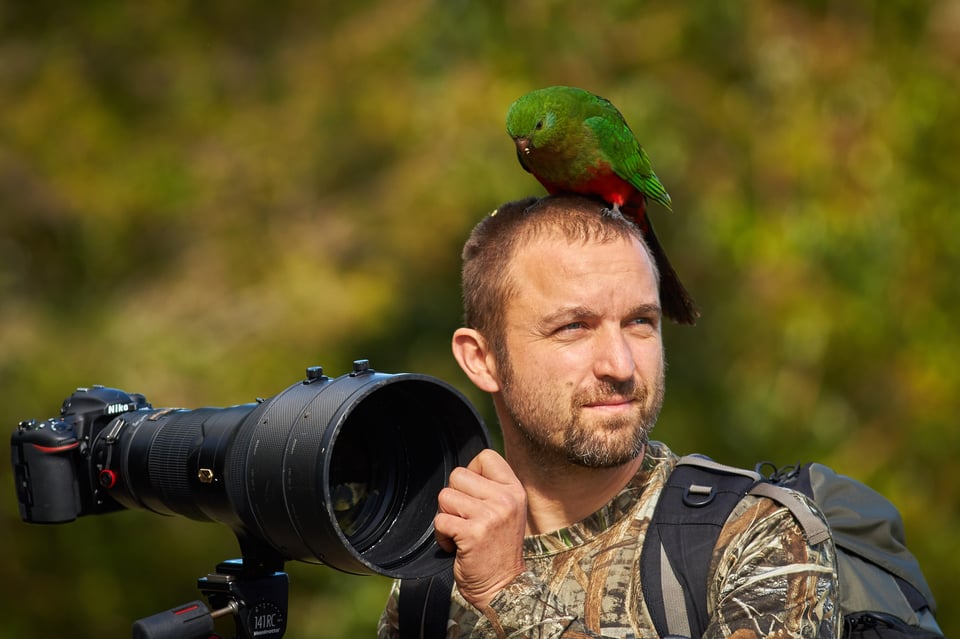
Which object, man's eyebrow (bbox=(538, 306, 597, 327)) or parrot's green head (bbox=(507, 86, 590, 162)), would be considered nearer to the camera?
man's eyebrow (bbox=(538, 306, 597, 327))

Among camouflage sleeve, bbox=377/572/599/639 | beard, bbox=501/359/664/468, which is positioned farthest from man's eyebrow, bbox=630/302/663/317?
camouflage sleeve, bbox=377/572/599/639

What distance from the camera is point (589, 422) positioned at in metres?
2.29

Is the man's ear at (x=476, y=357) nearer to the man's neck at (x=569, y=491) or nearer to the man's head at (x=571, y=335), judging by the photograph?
the man's head at (x=571, y=335)

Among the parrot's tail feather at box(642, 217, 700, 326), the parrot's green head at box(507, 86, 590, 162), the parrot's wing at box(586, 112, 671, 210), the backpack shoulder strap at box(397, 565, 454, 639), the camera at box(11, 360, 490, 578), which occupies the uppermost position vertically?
the parrot's green head at box(507, 86, 590, 162)

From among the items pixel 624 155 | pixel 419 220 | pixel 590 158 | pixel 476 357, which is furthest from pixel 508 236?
pixel 419 220

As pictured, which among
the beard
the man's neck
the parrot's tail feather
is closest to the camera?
the beard

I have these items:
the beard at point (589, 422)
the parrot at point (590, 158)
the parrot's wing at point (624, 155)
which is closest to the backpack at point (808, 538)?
the beard at point (589, 422)

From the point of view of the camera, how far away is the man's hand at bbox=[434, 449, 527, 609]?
199 centimetres

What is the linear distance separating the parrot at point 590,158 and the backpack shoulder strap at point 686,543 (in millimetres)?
735

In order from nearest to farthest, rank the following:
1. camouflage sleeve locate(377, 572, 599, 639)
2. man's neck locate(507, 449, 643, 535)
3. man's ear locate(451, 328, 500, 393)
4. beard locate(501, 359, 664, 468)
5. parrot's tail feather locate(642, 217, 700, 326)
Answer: camouflage sleeve locate(377, 572, 599, 639)
beard locate(501, 359, 664, 468)
man's neck locate(507, 449, 643, 535)
man's ear locate(451, 328, 500, 393)
parrot's tail feather locate(642, 217, 700, 326)

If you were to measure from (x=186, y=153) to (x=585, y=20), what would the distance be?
9.65 feet

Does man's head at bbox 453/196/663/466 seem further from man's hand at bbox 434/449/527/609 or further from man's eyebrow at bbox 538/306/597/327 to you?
man's hand at bbox 434/449/527/609

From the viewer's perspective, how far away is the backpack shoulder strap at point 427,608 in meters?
2.45

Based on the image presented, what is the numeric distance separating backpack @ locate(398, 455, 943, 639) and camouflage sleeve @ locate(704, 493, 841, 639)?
0.08 feet
